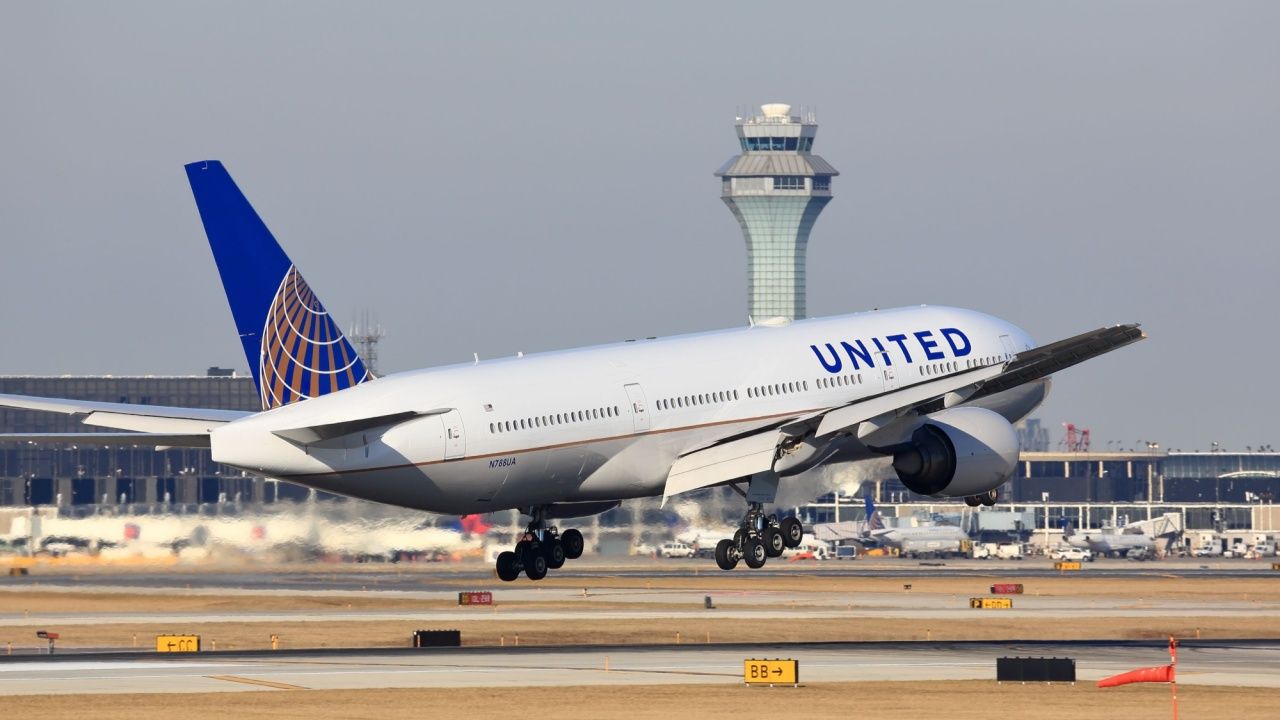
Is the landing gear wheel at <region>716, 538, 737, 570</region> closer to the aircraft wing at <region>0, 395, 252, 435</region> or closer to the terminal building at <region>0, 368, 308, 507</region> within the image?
the aircraft wing at <region>0, 395, 252, 435</region>

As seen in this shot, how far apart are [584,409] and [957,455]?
1062cm

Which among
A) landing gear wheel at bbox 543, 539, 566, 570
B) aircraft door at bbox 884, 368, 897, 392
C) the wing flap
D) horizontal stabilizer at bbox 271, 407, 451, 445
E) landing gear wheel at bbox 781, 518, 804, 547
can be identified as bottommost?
landing gear wheel at bbox 543, 539, 566, 570

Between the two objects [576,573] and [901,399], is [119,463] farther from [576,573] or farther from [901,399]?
[901,399]

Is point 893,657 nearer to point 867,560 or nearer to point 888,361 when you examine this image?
point 888,361

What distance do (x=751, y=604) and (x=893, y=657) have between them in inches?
1057

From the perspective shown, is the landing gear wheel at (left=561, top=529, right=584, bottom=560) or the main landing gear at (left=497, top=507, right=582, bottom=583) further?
the landing gear wheel at (left=561, top=529, right=584, bottom=560)

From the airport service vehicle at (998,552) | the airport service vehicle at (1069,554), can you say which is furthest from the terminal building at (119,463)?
the airport service vehicle at (1069,554)

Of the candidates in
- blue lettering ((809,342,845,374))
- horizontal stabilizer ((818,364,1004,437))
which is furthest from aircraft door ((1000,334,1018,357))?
horizontal stabilizer ((818,364,1004,437))

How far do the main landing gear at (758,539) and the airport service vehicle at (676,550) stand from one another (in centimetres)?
4700

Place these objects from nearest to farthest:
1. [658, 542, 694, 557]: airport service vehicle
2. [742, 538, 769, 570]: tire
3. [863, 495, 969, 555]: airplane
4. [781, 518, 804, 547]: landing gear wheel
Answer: [742, 538, 769, 570]: tire, [781, 518, 804, 547]: landing gear wheel, [658, 542, 694, 557]: airport service vehicle, [863, 495, 969, 555]: airplane

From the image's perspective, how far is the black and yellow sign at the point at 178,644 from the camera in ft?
217

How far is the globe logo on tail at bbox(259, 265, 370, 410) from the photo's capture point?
5116 centimetres

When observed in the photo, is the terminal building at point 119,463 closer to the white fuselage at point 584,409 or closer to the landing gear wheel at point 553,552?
the landing gear wheel at point 553,552

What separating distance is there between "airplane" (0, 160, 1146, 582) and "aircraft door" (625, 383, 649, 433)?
1.8 inches
